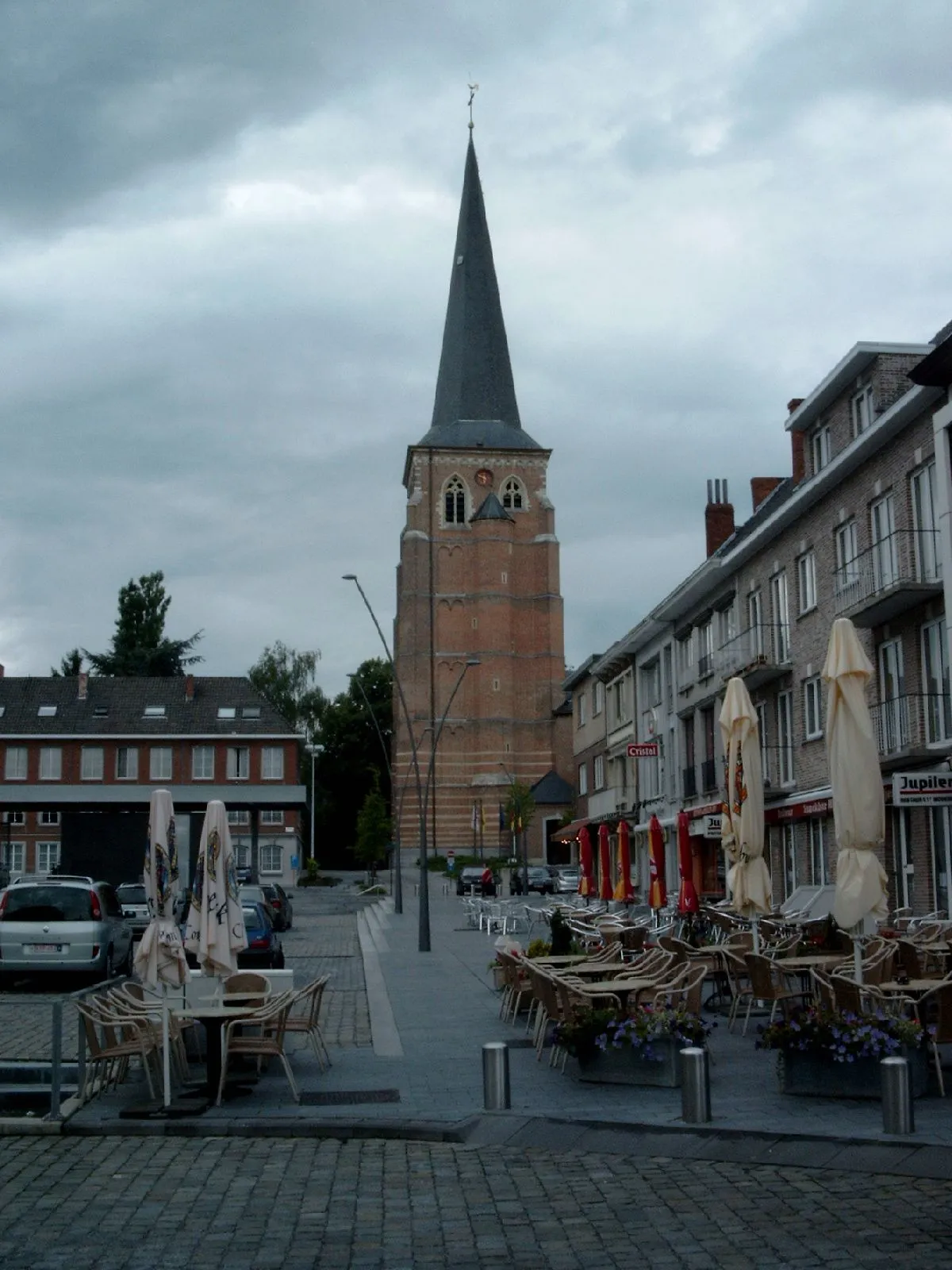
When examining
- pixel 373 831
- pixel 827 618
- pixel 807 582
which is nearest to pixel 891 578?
pixel 827 618

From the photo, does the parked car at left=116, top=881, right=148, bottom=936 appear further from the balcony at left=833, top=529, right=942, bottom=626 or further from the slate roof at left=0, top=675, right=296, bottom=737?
the slate roof at left=0, top=675, right=296, bottom=737

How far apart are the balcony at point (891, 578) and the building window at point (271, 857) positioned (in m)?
56.2

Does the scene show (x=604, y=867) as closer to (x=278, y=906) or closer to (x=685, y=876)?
(x=278, y=906)

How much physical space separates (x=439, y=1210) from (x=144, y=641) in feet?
303

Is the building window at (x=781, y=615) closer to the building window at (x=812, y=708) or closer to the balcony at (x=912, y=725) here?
the building window at (x=812, y=708)

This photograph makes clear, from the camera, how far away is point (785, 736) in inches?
1249

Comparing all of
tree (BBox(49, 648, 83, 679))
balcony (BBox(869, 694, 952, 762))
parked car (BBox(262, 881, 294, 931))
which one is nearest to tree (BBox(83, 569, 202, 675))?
tree (BBox(49, 648, 83, 679))

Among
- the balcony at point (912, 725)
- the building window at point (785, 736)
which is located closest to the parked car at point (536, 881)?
the building window at point (785, 736)

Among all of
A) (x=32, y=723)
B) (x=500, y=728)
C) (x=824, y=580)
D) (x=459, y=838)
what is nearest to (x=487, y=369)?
(x=500, y=728)

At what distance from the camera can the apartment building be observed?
2312 cm

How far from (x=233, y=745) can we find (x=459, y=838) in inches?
738

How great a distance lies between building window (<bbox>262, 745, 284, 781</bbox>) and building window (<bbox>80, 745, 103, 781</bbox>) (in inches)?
342

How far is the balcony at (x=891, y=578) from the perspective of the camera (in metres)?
22.8

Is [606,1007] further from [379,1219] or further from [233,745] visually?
[233,745]
